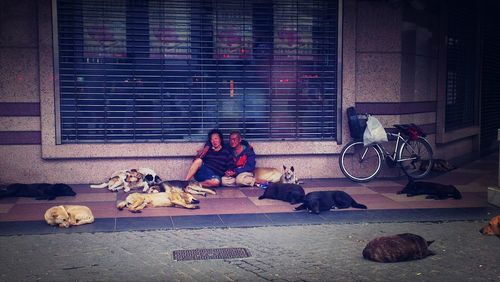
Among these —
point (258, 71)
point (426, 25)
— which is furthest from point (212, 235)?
point (426, 25)

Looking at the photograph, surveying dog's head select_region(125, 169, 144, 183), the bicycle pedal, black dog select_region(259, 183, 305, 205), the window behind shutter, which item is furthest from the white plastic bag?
dog's head select_region(125, 169, 144, 183)

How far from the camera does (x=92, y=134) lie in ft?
35.6

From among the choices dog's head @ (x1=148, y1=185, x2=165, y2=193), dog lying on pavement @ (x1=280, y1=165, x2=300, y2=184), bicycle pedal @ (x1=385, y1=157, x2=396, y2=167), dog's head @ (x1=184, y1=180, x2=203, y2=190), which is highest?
bicycle pedal @ (x1=385, y1=157, x2=396, y2=167)

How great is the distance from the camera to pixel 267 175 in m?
10.8

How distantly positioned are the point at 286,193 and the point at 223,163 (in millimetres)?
1762

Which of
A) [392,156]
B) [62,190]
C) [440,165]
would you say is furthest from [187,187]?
[440,165]

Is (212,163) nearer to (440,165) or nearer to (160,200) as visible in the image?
(160,200)

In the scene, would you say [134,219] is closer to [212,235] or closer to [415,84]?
[212,235]

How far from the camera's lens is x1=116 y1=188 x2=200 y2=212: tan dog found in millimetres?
8691

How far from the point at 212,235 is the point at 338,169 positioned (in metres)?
4.78

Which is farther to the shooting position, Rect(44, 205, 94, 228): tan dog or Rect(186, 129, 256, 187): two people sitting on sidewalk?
Rect(186, 129, 256, 187): two people sitting on sidewalk

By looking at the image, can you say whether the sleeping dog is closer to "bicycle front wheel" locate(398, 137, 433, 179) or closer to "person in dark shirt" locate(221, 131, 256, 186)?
"person in dark shirt" locate(221, 131, 256, 186)

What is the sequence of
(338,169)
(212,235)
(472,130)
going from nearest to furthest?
(212,235) < (338,169) < (472,130)

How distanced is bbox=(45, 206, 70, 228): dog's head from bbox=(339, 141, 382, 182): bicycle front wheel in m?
5.45
